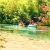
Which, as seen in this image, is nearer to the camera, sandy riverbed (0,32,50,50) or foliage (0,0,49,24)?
sandy riverbed (0,32,50,50)

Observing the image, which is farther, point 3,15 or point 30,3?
point 3,15

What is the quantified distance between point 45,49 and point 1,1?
192ft

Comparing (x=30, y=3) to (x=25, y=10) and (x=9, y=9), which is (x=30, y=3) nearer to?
(x=25, y=10)

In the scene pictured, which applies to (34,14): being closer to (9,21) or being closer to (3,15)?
(9,21)

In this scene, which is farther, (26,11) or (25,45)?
(26,11)

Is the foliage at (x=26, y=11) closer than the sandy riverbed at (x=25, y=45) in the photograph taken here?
No

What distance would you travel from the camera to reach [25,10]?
156 feet

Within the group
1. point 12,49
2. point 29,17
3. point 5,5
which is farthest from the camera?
point 5,5

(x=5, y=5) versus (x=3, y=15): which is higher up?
(x=5, y=5)

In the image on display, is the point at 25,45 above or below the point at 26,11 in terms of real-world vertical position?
below

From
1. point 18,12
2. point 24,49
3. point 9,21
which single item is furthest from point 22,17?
point 24,49

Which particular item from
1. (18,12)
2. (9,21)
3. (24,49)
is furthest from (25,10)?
(24,49)

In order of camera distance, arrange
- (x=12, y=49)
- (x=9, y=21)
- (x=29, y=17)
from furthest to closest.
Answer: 1. (x=9, y=21)
2. (x=29, y=17)
3. (x=12, y=49)

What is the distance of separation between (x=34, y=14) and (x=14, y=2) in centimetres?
1382
